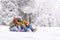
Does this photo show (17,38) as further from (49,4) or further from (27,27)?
A: (49,4)

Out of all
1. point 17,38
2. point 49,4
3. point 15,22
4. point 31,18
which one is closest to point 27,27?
point 15,22

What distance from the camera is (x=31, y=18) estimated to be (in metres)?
3.56

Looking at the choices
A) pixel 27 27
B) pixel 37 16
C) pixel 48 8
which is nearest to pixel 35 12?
pixel 37 16

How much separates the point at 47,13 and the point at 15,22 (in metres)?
1.99

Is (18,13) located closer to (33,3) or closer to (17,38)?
(33,3)

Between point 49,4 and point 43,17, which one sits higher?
point 49,4

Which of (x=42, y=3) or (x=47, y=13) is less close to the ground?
(x=42, y=3)

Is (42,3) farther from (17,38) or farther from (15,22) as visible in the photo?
(17,38)

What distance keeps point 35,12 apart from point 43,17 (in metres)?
0.22

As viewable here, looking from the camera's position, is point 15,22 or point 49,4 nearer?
point 15,22

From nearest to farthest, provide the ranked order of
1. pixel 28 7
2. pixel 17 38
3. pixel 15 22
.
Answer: pixel 17 38 < pixel 15 22 < pixel 28 7

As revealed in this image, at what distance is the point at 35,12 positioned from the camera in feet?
11.8

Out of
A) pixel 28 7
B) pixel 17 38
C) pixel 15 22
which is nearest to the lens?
pixel 17 38

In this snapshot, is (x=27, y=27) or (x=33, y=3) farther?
(x=33, y=3)
